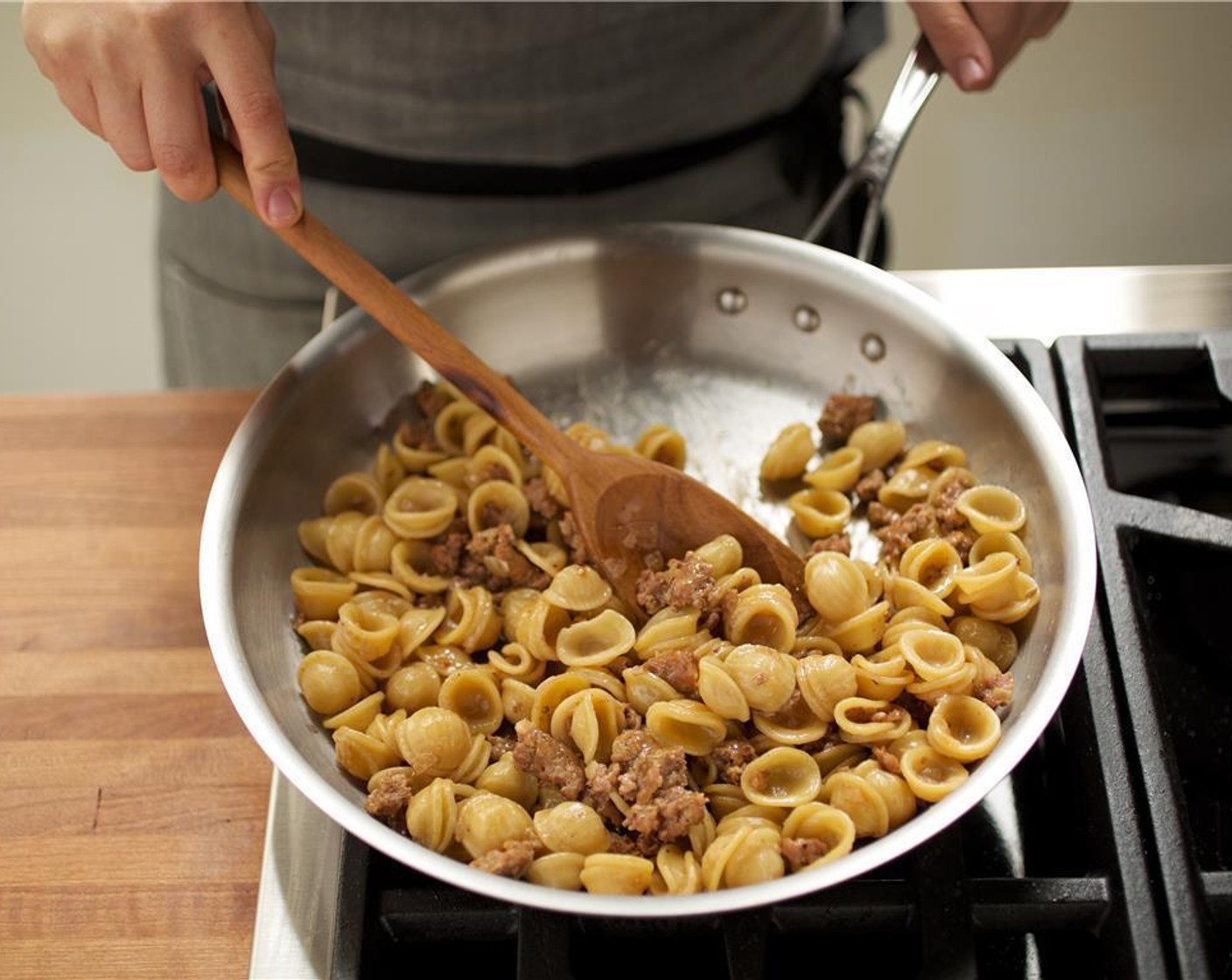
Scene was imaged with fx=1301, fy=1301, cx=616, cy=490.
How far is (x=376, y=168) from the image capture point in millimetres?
1669

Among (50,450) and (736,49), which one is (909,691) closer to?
(736,49)

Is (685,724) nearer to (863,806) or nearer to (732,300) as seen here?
(863,806)

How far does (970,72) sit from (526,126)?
54 cm

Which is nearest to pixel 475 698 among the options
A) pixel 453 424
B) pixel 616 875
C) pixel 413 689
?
pixel 413 689

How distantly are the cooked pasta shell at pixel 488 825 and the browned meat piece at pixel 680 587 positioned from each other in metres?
0.27

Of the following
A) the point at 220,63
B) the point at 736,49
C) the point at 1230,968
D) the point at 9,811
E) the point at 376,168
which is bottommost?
the point at 9,811

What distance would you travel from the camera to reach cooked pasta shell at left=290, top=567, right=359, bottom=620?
132 cm

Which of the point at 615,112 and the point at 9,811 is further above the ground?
the point at 615,112

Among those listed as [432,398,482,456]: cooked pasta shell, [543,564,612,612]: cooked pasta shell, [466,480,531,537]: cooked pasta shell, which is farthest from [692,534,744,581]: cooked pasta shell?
[432,398,482,456]: cooked pasta shell

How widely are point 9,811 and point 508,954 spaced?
1.64 feet

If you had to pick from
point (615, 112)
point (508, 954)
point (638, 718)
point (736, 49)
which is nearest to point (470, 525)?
point (638, 718)

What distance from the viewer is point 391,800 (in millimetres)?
1121

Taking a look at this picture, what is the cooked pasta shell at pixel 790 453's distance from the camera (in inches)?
57.3

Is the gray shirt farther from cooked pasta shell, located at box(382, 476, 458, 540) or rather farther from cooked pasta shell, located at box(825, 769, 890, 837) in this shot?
cooked pasta shell, located at box(825, 769, 890, 837)
